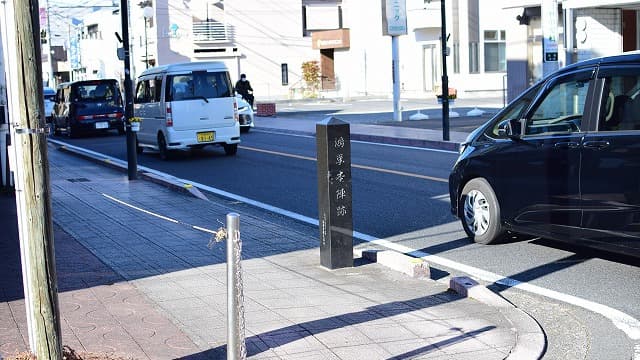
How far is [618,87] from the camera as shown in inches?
306

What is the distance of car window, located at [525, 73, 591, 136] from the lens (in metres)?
8.17

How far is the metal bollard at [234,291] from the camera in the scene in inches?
188

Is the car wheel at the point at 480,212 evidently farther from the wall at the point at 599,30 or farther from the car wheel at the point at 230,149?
the wall at the point at 599,30

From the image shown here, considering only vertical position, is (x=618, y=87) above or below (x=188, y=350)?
above

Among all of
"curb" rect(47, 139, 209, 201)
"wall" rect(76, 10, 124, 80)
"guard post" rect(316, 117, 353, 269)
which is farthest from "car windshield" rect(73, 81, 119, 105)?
"wall" rect(76, 10, 124, 80)

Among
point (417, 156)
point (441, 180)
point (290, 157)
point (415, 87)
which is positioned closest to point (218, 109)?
point (290, 157)

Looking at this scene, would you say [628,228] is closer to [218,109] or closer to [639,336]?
[639,336]

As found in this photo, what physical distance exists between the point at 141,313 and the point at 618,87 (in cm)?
457

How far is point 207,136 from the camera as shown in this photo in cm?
2027

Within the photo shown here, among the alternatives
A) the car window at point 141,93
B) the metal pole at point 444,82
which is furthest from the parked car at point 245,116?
the metal pole at point 444,82

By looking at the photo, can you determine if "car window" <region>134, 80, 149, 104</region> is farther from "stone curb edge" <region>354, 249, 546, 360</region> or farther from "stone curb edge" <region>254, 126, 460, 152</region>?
"stone curb edge" <region>354, 249, 546, 360</region>

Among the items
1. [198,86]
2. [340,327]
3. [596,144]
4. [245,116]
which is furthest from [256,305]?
[245,116]

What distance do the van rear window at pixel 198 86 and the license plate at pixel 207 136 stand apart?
83 centimetres

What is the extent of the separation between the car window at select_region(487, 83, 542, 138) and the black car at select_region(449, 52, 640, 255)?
0.01 m
